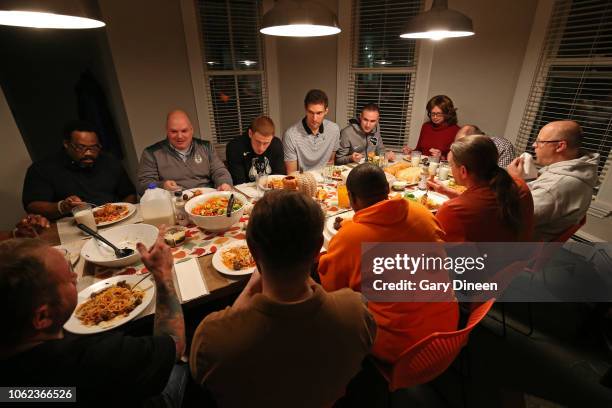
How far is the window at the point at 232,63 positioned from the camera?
135 inches

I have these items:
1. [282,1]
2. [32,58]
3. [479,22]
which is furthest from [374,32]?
[32,58]

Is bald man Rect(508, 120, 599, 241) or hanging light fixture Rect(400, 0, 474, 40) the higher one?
hanging light fixture Rect(400, 0, 474, 40)

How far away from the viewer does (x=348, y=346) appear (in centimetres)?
81

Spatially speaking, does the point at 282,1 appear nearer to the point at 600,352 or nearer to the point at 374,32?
the point at 374,32

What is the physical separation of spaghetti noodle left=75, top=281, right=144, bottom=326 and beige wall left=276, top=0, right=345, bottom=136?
3410mm

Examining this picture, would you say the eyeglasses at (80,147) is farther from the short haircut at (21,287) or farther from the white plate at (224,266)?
the short haircut at (21,287)

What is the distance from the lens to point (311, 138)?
3.16 metres

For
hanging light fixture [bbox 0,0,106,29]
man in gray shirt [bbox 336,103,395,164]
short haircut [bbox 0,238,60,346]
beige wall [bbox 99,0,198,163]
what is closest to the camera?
short haircut [bbox 0,238,60,346]

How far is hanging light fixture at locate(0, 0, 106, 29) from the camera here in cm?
93

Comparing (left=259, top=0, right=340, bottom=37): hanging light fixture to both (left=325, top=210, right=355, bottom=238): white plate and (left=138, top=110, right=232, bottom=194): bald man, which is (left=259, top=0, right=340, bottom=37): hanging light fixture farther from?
(left=138, top=110, right=232, bottom=194): bald man

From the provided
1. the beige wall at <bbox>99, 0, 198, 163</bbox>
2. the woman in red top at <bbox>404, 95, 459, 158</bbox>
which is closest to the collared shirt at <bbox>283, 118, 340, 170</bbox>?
the woman in red top at <bbox>404, 95, 459, 158</bbox>

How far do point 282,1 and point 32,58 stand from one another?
4469 mm

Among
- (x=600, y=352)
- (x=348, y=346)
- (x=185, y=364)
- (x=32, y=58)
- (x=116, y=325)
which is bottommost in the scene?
(x=600, y=352)

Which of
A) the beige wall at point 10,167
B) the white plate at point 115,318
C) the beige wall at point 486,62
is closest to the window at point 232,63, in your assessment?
the beige wall at point 10,167
